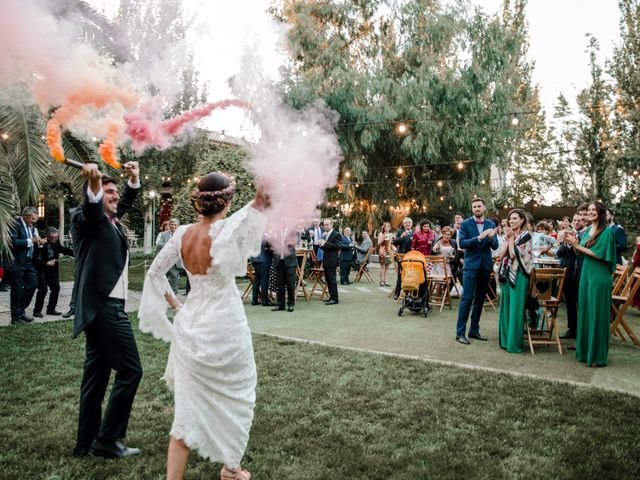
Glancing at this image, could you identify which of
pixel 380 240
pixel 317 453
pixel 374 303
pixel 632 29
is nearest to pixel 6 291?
pixel 374 303

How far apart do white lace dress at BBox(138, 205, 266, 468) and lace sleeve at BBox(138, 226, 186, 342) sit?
0.30 metres

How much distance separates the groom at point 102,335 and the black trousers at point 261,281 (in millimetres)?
7547

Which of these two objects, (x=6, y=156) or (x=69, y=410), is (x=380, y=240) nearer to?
(x=6, y=156)

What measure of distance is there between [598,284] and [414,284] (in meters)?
3.94

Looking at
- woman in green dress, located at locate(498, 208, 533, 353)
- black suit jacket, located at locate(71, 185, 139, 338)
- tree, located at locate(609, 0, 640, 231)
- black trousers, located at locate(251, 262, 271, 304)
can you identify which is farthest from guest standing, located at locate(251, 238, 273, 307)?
tree, located at locate(609, 0, 640, 231)

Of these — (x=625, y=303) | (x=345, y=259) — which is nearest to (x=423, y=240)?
(x=345, y=259)

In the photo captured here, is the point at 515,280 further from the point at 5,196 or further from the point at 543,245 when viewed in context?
the point at 5,196

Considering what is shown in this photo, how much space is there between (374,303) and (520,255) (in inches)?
207

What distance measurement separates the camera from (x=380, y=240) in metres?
17.7

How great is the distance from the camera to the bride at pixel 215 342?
2824mm

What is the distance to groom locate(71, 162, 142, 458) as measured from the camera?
338cm

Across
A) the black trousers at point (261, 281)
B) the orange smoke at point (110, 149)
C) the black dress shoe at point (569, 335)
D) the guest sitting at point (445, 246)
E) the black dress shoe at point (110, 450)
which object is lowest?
the black dress shoe at point (110, 450)

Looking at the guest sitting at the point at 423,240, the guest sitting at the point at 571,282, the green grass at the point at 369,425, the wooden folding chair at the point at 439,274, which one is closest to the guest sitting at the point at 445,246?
the guest sitting at the point at 423,240

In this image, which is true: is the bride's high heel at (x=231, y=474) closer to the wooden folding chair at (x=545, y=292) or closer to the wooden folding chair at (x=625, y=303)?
the wooden folding chair at (x=545, y=292)
